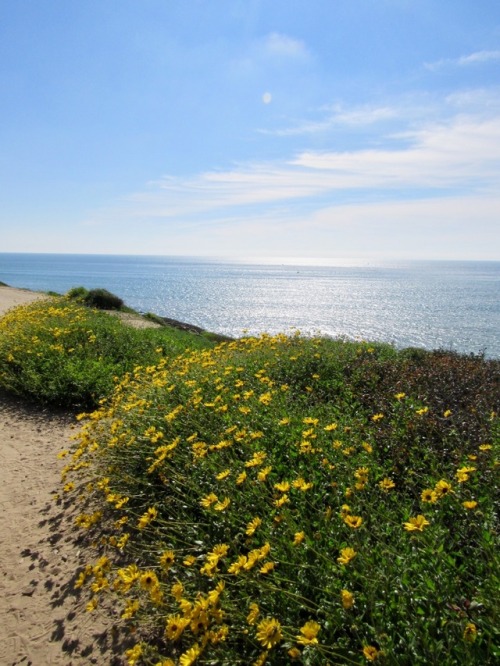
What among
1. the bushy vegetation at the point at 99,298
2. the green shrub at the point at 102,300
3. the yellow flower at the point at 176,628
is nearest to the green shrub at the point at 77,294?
the bushy vegetation at the point at 99,298

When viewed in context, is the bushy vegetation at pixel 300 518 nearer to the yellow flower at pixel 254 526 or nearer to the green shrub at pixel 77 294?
the yellow flower at pixel 254 526

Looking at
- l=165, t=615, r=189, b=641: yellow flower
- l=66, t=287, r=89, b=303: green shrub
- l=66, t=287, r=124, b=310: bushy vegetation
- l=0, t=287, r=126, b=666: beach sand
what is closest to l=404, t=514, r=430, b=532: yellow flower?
l=165, t=615, r=189, b=641: yellow flower

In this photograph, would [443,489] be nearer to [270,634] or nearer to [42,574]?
[270,634]

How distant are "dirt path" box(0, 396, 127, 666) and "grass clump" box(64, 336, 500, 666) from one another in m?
0.20

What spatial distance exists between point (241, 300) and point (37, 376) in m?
68.7

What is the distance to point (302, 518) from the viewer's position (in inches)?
115

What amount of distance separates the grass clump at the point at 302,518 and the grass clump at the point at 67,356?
6.20ft

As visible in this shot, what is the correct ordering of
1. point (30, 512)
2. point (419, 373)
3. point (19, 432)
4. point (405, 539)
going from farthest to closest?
1. point (19, 432)
2. point (419, 373)
3. point (30, 512)
4. point (405, 539)

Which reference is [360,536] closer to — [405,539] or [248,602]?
[405,539]

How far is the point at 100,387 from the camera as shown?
7598 mm

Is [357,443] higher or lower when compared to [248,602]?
higher

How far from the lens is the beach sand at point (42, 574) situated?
2967 millimetres

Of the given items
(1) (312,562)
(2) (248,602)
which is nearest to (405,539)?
(1) (312,562)

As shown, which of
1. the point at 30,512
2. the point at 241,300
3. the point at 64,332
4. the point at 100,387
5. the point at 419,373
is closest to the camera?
the point at 30,512
